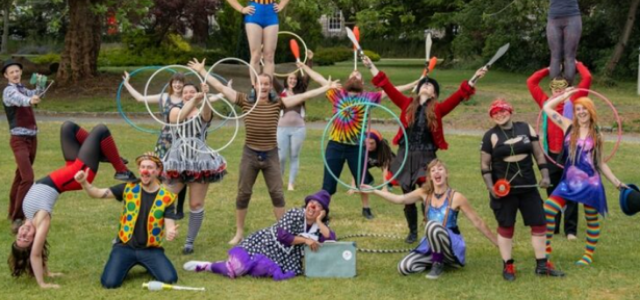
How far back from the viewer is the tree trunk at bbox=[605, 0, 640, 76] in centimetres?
2556

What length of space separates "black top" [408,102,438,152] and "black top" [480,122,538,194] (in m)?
0.98

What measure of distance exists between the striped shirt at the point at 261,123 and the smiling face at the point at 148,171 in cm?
133

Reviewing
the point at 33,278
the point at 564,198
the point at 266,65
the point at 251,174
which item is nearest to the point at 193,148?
the point at 251,174

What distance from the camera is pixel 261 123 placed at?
791 cm

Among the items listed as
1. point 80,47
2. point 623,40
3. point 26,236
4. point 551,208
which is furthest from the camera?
point 623,40

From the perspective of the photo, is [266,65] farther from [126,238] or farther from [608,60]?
[608,60]

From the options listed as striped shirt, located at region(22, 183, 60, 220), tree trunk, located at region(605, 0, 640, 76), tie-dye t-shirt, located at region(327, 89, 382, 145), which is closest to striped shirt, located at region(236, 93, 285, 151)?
tie-dye t-shirt, located at region(327, 89, 382, 145)

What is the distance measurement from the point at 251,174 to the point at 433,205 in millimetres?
1892

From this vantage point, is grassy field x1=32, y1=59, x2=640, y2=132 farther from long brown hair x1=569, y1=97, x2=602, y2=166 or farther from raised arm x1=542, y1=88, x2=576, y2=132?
long brown hair x1=569, y1=97, x2=602, y2=166

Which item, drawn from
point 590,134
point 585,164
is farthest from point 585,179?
point 590,134

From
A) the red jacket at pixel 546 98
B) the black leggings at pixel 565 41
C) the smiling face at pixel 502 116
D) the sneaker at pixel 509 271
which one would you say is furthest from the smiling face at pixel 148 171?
the black leggings at pixel 565 41

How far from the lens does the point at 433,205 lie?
7273 mm

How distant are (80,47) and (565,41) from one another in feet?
61.8

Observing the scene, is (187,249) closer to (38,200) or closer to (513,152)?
(38,200)
